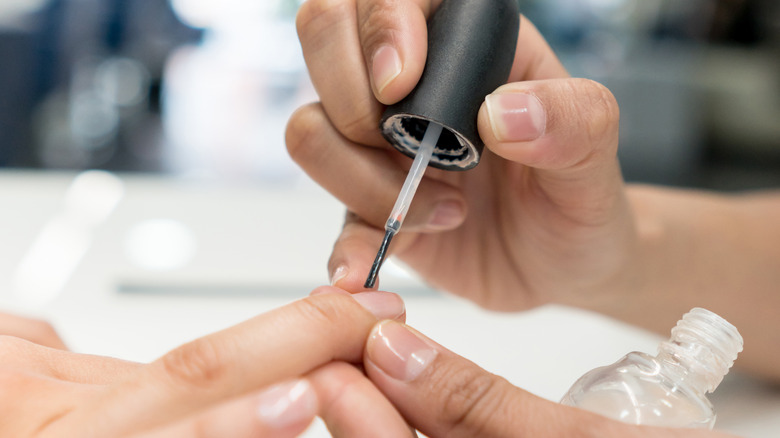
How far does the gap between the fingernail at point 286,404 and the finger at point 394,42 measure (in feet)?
0.81

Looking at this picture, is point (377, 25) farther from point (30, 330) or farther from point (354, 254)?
point (30, 330)

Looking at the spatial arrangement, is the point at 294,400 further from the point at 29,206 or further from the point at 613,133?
the point at 29,206

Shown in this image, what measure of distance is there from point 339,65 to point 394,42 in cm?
8

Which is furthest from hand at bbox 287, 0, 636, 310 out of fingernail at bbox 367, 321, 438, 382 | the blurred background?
the blurred background

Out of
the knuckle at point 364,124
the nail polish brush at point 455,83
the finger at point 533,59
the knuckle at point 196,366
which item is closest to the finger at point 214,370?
the knuckle at point 196,366

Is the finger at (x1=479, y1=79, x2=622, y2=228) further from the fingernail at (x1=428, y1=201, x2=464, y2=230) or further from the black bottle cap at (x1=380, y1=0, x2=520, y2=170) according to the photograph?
the fingernail at (x1=428, y1=201, x2=464, y2=230)

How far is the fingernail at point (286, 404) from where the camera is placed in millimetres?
366

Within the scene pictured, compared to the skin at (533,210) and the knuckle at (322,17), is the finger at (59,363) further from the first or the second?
the knuckle at (322,17)

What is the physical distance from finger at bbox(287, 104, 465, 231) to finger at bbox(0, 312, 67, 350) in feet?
0.92

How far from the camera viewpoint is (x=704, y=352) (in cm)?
44

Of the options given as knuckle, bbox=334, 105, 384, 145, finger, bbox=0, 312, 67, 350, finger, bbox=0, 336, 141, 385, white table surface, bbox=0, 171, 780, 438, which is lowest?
white table surface, bbox=0, 171, 780, 438

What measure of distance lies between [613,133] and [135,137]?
6.66 feet

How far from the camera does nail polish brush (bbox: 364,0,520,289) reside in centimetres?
49

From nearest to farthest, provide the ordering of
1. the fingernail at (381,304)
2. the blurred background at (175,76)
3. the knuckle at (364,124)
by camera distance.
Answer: the fingernail at (381,304) → the knuckle at (364,124) → the blurred background at (175,76)
